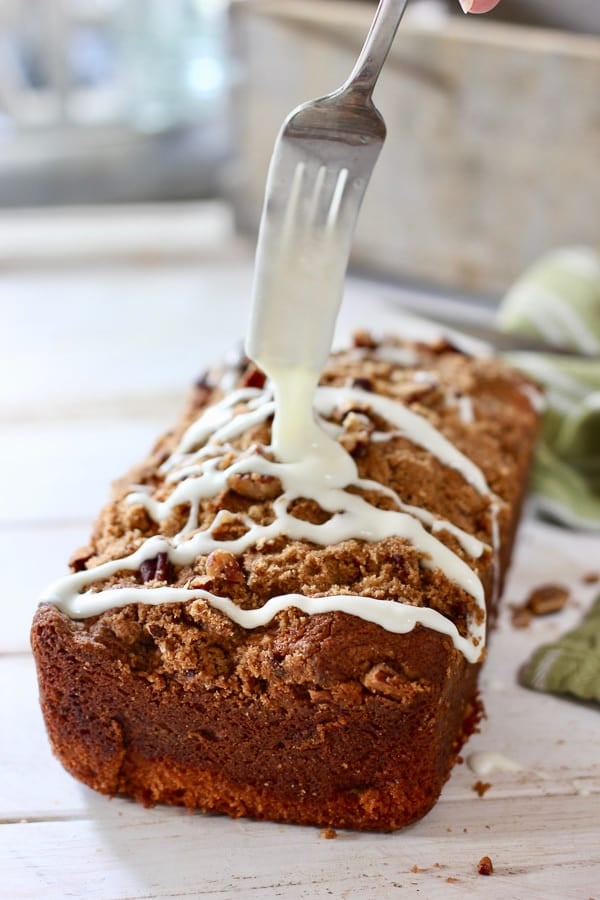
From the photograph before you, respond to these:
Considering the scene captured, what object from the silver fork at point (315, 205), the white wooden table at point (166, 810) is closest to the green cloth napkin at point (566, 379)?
the white wooden table at point (166, 810)

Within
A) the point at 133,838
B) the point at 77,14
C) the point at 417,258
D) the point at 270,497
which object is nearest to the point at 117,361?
the point at 417,258

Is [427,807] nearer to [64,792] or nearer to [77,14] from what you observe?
[64,792]

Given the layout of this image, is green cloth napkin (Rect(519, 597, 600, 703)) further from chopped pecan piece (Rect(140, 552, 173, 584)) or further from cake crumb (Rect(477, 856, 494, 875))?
chopped pecan piece (Rect(140, 552, 173, 584))

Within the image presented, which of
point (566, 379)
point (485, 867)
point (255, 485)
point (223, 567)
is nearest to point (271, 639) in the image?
point (223, 567)

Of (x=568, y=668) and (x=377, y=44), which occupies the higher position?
(x=377, y=44)

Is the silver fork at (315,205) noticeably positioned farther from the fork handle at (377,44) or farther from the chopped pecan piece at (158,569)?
the chopped pecan piece at (158,569)

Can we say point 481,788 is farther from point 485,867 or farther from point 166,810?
point 166,810

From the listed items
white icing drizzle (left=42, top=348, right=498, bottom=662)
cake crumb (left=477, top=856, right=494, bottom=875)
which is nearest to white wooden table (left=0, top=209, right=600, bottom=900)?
cake crumb (left=477, top=856, right=494, bottom=875)
